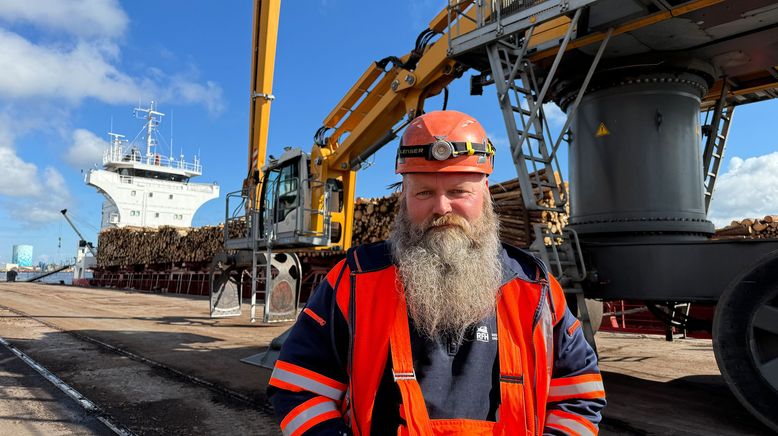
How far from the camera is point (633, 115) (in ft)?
18.6

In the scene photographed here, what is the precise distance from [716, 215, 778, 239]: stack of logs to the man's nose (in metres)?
10.5

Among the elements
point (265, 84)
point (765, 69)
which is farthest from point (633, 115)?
point (265, 84)

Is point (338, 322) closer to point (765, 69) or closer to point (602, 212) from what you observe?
point (602, 212)

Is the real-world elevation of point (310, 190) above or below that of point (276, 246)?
above

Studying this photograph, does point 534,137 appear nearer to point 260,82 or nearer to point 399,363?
point 399,363

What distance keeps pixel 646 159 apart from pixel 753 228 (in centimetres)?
641

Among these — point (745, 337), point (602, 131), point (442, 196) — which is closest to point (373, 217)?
point (602, 131)

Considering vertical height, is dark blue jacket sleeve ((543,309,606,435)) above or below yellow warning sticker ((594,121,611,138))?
below

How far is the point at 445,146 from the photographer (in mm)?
1803

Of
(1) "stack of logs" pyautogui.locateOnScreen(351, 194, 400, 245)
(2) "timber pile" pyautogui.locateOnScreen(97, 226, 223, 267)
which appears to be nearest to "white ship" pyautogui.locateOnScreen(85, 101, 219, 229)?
(2) "timber pile" pyautogui.locateOnScreen(97, 226, 223, 267)

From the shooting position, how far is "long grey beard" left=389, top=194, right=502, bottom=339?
5.67 ft

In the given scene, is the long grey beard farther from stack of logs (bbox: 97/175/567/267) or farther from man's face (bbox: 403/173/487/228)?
stack of logs (bbox: 97/175/567/267)

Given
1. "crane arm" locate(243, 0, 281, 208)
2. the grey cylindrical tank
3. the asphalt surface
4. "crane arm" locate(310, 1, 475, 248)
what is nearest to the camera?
the asphalt surface

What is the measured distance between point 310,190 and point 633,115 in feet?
19.2
